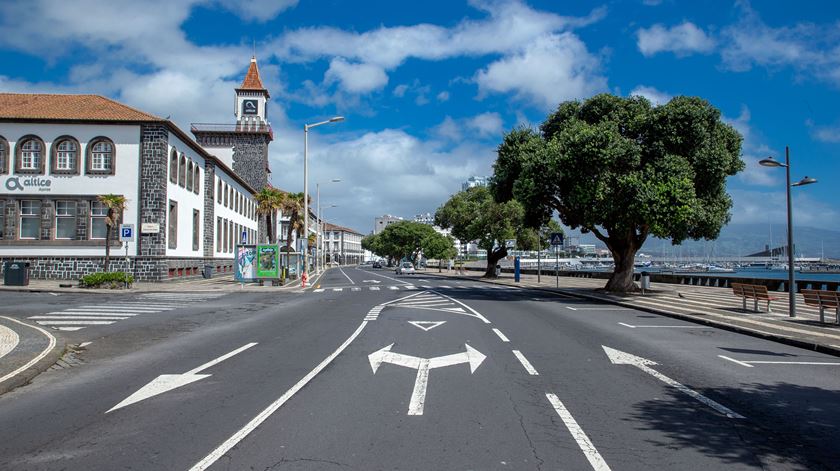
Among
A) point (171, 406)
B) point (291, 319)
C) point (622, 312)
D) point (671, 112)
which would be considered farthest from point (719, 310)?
point (171, 406)

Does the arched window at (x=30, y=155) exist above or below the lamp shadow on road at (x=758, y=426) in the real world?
above

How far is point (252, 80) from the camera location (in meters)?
74.7

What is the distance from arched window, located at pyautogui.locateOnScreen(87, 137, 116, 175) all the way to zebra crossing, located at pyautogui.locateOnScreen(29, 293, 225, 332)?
14782mm

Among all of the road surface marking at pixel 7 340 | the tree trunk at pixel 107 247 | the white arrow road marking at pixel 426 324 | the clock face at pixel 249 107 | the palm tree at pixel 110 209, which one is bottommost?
the white arrow road marking at pixel 426 324

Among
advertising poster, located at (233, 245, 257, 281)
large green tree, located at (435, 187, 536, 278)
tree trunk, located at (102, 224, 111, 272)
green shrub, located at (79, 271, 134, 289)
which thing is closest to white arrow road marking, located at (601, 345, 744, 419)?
green shrub, located at (79, 271, 134, 289)

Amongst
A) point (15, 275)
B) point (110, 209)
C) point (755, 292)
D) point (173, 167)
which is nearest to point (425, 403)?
point (755, 292)

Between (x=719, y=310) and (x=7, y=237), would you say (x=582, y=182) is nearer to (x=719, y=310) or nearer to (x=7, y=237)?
(x=719, y=310)

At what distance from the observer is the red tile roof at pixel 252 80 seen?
73.4 metres

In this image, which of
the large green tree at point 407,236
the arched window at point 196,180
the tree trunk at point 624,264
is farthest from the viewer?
the large green tree at point 407,236

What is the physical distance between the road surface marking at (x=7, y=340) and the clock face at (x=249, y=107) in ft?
211

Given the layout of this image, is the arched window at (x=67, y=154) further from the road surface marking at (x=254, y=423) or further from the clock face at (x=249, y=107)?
the clock face at (x=249, y=107)

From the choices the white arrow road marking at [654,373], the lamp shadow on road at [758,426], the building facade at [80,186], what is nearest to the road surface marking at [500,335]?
the white arrow road marking at [654,373]

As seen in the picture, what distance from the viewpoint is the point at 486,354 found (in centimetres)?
1050

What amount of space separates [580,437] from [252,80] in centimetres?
7585
